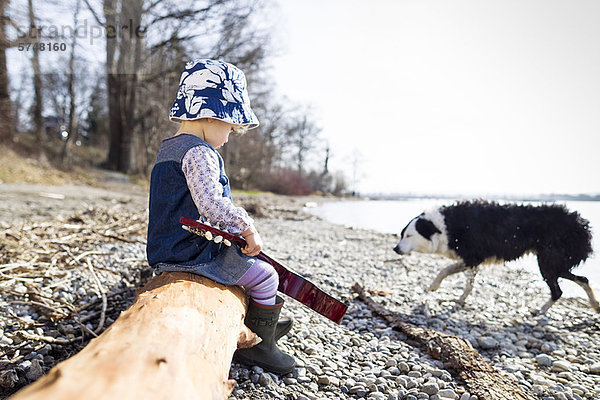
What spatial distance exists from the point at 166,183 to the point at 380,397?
1.79 meters

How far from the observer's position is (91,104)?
34.4 metres

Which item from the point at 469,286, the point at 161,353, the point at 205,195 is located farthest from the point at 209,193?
the point at 469,286

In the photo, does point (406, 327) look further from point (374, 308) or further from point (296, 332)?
point (296, 332)

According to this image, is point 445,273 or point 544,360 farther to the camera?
point 445,273

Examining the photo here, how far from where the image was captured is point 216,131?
7.04 ft

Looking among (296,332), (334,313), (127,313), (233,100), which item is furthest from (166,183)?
(296,332)

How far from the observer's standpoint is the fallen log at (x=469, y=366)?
2.23 meters

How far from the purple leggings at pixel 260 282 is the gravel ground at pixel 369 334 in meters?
0.49

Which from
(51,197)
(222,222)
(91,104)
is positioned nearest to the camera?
(222,222)

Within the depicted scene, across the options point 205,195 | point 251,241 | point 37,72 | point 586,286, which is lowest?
point 586,286

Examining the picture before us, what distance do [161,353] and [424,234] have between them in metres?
4.25

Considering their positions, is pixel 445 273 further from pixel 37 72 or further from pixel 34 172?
pixel 37 72

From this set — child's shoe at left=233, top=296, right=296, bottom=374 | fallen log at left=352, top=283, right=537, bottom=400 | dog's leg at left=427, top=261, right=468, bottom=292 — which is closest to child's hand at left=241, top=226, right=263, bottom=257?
child's shoe at left=233, top=296, right=296, bottom=374

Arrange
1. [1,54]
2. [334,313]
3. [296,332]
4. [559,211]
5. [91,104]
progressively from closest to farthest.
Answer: [334,313], [296,332], [559,211], [1,54], [91,104]
